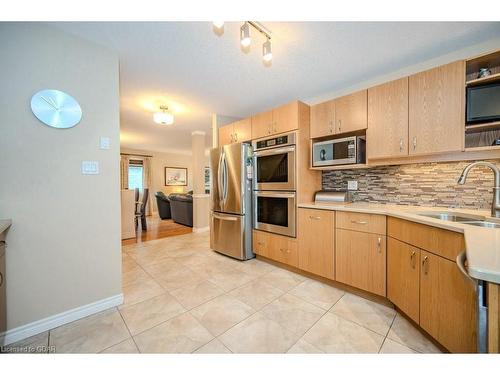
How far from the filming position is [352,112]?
2.16m

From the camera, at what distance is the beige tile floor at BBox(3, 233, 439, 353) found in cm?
131

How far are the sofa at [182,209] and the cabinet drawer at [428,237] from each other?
14.9 ft

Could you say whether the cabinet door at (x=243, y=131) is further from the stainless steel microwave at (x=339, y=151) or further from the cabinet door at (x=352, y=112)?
the cabinet door at (x=352, y=112)

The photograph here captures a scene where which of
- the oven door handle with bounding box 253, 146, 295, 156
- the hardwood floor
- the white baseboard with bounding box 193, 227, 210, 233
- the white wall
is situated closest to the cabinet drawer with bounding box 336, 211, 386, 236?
→ the oven door handle with bounding box 253, 146, 295, 156

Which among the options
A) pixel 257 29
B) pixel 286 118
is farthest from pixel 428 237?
pixel 257 29

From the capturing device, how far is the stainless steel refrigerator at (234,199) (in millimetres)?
2752

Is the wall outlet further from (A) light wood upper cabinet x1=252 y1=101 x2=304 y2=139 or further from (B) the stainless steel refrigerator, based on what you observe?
(B) the stainless steel refrigerator

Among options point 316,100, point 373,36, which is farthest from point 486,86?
point 316,100

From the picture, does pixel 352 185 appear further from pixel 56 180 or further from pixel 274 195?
pixel 56 180

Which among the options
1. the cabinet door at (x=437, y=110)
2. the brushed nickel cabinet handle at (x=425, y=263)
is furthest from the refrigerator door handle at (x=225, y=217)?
the cabinet door at (x=437, y=110)

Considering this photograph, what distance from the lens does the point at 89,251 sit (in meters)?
1.66

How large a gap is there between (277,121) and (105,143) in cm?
185

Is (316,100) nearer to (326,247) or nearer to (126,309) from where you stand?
(326,247)
